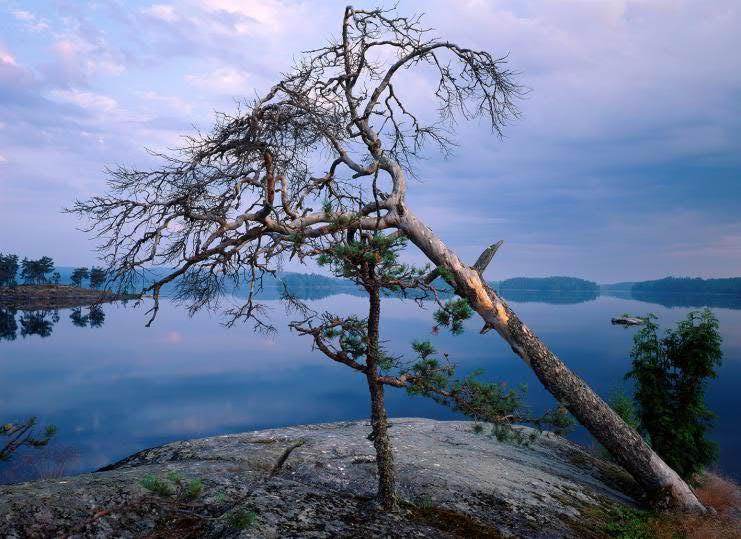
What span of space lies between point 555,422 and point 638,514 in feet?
16.3

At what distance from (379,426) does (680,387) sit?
11175 mm

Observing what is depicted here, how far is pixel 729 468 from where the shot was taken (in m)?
22.1

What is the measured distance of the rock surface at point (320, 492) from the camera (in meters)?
6.59

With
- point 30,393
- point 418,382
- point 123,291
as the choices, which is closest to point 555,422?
point 418,382

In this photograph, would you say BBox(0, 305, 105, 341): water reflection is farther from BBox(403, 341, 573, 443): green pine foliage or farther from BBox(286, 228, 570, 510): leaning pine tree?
BBox(403, 341, 573, 443): green pine foliage

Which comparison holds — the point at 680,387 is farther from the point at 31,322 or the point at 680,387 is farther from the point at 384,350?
the point at 31,322

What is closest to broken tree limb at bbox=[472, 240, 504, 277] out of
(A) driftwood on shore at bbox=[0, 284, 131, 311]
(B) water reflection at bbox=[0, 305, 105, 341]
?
(B) water reflection at bbox=[0, 305, 105, 341]

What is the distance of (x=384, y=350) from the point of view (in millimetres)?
7793

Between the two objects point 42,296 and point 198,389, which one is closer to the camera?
point 198,389

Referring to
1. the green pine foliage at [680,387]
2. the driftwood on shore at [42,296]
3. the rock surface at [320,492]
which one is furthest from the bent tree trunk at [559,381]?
the driftwood on shore at [42,296]

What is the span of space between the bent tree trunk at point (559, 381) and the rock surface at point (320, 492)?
110 centimetres

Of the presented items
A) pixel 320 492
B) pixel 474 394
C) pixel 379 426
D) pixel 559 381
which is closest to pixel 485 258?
pixel 559 381

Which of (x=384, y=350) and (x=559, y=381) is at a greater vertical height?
(x=384, y=350)

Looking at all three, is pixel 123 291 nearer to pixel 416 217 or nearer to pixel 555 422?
pixel 416 217
